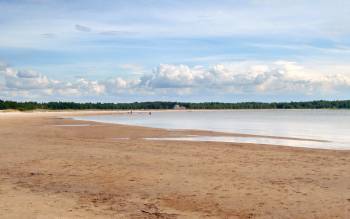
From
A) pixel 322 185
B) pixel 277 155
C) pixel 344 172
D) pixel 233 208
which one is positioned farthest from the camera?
pixel 277 155

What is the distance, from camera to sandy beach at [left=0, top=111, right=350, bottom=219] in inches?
388

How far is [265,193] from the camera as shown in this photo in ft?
37.7

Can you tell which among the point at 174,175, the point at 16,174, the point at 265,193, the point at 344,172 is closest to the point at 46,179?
the point at 16,174

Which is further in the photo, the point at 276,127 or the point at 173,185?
the point at 276,127

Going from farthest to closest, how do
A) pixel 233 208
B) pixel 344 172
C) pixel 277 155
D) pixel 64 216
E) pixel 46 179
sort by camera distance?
pixel 277 155 < pixel 344 172 < pixel 46 179 < pixel 233 208 < pixel 64 216

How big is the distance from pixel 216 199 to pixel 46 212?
3990 mm

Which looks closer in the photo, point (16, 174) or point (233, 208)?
point (233, 208)

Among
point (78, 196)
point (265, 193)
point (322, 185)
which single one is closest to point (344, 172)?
point (322, 185)

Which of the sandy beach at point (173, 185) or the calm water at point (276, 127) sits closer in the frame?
the sandy beach at point (173, 185)

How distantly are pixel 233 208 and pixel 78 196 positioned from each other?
13.0 feet

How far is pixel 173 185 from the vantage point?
41.7ft

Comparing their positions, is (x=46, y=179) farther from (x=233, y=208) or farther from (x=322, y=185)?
(x=322, y=185)

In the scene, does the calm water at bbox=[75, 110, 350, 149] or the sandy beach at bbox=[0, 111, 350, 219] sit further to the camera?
the calm water at bbox=[75, 110, 350, 149]

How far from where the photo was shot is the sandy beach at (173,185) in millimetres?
9844
